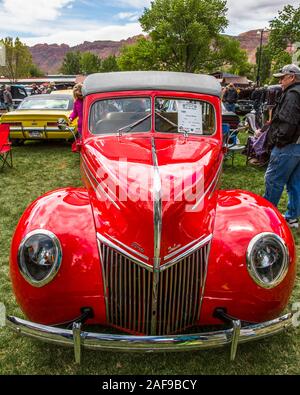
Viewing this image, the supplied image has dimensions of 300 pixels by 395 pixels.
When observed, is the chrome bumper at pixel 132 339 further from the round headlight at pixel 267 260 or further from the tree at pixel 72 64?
the tree at pixel 72 64

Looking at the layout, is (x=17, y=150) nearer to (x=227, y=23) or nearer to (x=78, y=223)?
(x=78, y=223)

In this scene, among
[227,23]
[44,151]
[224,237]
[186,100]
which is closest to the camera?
[224,237]

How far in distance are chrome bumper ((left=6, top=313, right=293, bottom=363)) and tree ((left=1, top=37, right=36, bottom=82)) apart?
78889mm

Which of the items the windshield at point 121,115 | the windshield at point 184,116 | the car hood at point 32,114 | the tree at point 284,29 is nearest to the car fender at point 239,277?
the windshield at point 184,116

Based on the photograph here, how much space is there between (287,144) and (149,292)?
3.01m

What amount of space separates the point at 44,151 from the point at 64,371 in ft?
25.4

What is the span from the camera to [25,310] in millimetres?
2564

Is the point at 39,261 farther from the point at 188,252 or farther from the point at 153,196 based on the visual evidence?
the point at 188,252

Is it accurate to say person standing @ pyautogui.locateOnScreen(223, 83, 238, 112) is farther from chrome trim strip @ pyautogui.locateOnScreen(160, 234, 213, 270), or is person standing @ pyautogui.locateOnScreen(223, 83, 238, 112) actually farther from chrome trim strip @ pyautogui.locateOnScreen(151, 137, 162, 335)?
chrome trim strip @ pyautogui.locateOnScreen(151, 137, 162, 335)

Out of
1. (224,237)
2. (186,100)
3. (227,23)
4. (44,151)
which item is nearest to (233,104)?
(44,151)

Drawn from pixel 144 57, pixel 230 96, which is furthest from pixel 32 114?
pixel 144 57

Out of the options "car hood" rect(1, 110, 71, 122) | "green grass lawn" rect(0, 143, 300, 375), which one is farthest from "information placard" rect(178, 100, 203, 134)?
"car hood" rect(1, 110, 71, 122)

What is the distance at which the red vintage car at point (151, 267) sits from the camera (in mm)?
2322

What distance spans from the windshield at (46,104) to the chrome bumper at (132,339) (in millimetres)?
8843
